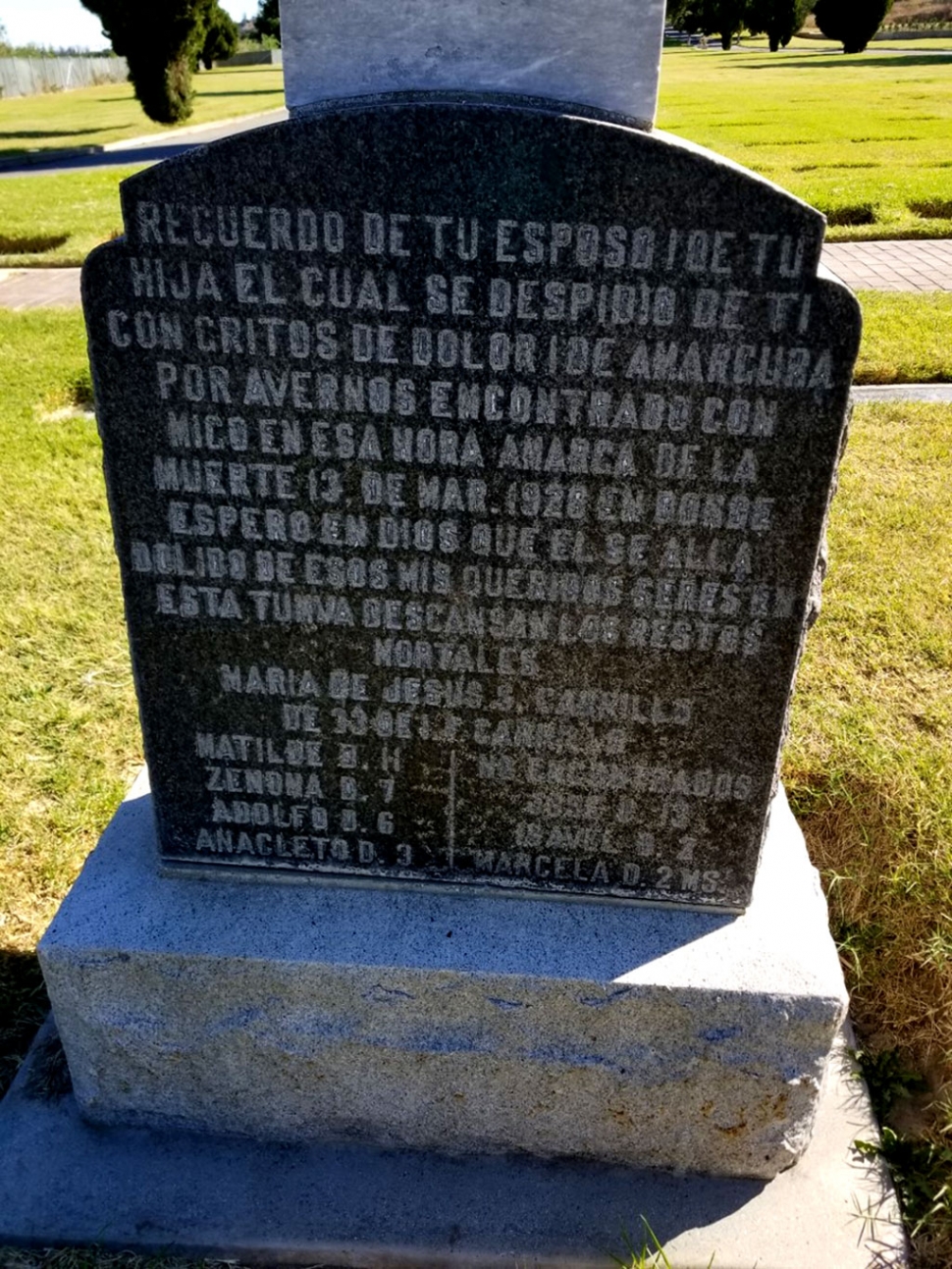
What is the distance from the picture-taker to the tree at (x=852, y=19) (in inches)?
1711

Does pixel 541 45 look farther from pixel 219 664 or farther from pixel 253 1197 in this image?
pixel 253 1197

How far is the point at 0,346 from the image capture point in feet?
24.0

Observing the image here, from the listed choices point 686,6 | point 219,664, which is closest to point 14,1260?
point 219,664

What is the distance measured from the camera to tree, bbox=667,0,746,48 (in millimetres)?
57344

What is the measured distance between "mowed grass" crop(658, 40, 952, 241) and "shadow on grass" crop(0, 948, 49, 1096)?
392 inches

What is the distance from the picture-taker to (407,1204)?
2219 millimetres

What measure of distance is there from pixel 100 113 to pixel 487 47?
34230 mm

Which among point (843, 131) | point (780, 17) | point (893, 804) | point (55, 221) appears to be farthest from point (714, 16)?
point (893, 804)

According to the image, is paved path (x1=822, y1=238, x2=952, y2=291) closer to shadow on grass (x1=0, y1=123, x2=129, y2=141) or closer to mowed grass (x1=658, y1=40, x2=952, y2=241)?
mowed grass (x1=658, y1=40, x2=952, y2=241)

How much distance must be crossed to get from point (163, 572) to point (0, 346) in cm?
612

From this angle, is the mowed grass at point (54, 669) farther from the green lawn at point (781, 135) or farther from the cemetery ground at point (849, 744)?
the green lawn at point (781, 135)

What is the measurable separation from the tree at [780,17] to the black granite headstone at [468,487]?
58.5 meters

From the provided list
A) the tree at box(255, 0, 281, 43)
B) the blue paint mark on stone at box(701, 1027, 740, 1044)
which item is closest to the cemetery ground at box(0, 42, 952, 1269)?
the blue paint mark on stone at box(701, 1027, 740, 1044)

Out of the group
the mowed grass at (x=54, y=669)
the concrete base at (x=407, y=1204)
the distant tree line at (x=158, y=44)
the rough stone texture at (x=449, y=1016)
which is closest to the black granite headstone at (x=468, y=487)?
the rough stone texture at (x=449, y=1016)
